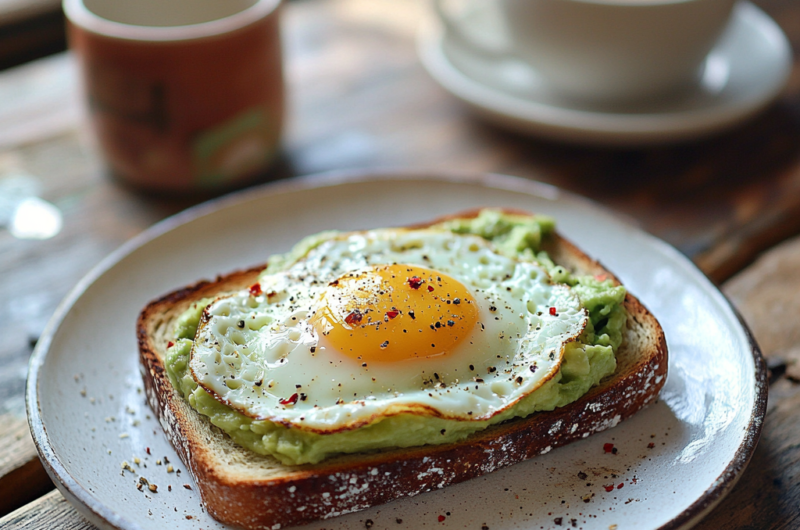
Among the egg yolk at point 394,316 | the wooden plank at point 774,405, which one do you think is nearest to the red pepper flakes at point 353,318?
the egg yolk at point 394,316

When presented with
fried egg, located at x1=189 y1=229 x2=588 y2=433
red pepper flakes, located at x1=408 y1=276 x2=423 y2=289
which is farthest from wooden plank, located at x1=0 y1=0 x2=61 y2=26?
red pepper flakes, located at x1=408 y1=276 x2=423 y2=289

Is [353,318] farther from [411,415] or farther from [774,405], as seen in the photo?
[774,405]

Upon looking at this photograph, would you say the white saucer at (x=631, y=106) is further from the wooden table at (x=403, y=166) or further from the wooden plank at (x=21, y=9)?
the wooden plank at (x=21, y=9)

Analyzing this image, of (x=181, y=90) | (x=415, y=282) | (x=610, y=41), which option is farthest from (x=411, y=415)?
(x=610, y=41)

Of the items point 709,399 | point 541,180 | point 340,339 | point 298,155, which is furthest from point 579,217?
point 298,155

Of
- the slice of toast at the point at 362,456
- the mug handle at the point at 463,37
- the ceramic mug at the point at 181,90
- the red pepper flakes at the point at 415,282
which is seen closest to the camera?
the slice of toast at the point at 362,456

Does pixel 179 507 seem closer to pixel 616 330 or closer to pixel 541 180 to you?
pixel 616 330
